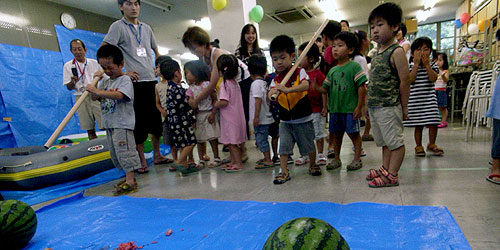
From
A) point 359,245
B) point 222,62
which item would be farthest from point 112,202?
point 359,245

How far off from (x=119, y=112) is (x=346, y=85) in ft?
7.23

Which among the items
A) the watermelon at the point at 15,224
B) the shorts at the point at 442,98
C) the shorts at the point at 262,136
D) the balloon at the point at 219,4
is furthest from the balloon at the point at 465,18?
the watermelon at the point at 15,224

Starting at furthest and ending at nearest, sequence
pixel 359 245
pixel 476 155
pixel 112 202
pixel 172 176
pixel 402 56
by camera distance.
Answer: pixel 172 176, pixel 476 155, pixel 112 202, pixel 402 56, pixel 359 245

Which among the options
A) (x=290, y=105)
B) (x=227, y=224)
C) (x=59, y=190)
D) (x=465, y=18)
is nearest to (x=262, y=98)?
(x=290, y=105)

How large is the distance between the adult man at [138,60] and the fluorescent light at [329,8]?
292 inches

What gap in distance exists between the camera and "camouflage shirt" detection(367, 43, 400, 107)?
199 centimetres

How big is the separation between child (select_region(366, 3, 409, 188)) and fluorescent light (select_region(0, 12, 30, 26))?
7772 millimetres

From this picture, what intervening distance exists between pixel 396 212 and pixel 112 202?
86.2 inches

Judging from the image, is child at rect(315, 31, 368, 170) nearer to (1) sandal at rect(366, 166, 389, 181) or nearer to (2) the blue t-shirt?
(1) sandal at rect(366, 166, 389, 181)

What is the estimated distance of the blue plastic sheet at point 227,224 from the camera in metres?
1.32

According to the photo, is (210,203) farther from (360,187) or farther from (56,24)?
(56,24)

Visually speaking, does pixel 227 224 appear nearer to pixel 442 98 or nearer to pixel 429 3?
pixel 442 98

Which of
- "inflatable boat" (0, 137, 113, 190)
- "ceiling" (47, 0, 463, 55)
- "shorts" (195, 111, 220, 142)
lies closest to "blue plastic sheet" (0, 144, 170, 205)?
"inflatable boat" (0, 137, 113, 190)

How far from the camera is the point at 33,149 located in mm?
3959
